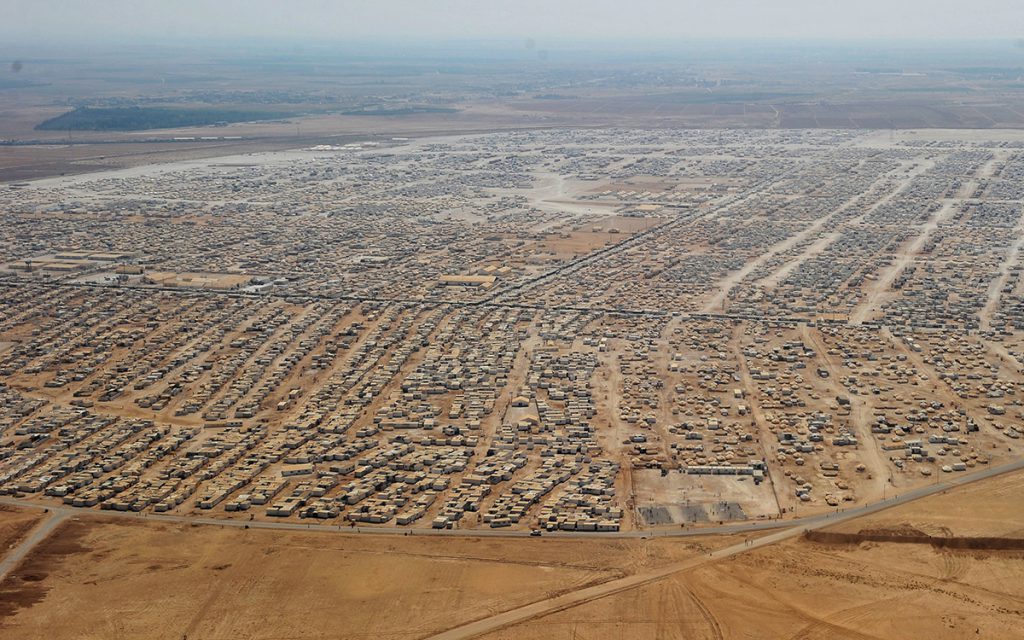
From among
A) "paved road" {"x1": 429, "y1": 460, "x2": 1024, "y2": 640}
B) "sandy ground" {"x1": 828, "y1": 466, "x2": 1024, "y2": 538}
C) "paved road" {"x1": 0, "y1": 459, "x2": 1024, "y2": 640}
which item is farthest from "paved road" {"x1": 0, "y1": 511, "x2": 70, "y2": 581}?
"sandy ground" {"x1": 828, "y1": 466, "x2": 1024, "y2": 538}

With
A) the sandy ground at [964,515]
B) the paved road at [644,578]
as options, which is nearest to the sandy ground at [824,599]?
the sandy ground at [964,515]

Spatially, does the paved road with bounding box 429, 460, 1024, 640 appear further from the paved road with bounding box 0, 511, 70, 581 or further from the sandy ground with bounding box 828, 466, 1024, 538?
the paved road with bounding box 0, 511, 70, 581

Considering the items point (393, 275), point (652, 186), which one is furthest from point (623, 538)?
point (652, 186)

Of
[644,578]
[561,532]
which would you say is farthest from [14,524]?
[644,578]

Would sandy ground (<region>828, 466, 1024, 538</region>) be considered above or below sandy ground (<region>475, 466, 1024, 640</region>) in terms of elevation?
above

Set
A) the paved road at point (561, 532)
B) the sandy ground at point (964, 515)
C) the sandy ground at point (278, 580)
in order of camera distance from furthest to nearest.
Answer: the sandy ground at point (964, 515), the paved road at point (561, 532), the sandy ground at point (278, 580)

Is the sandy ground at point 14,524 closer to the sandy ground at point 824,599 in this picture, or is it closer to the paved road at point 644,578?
the paved road at point 644,578
